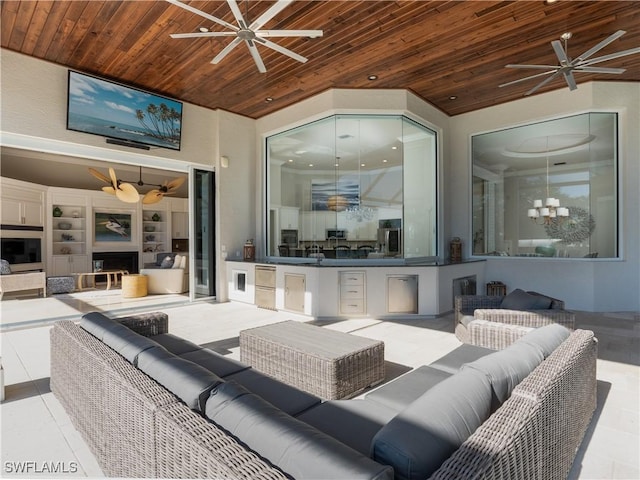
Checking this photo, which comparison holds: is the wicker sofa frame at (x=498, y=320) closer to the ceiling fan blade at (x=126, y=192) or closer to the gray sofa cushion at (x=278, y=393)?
the gray sofa cushion at (x=278, y=393)

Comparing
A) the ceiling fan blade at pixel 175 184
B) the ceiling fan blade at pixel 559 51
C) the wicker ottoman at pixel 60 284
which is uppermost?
the ceiling fan blade at pixel 559 51

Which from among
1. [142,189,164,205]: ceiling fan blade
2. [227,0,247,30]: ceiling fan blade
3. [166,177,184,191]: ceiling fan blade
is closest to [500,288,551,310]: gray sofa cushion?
[227,0,247,30]: ceiling fan blade

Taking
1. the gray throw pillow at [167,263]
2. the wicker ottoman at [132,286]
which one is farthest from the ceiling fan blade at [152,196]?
the wicker ottoman at [132,286]

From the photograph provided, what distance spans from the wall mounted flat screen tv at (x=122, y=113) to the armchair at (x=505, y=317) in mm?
5511

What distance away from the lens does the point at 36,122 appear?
5.02 meters

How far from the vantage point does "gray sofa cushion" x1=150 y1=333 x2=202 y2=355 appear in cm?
273

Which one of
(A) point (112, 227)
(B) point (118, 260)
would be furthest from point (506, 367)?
(A) point (112, 227)

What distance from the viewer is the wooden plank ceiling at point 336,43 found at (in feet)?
12.9

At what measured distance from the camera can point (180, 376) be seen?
155 centimetres

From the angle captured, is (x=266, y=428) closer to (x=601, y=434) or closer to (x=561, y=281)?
(x=601, y=434)

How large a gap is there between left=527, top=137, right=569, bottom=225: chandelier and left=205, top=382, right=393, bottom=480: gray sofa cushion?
6.82 meters

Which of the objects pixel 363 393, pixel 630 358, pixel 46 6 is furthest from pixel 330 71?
pixel 630 358

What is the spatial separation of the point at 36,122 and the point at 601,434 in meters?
7.04

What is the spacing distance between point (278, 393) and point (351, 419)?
0.47 metres
